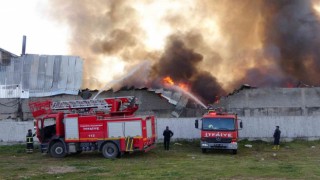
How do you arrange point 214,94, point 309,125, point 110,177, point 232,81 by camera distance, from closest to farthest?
point 110,177 → point 309,125 → point 214,94 → point 232,81

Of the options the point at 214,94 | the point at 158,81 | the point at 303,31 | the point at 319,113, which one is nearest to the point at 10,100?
the point at 158,81

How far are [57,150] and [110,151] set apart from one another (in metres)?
2.78

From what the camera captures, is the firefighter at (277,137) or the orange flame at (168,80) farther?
the orange flame at (168,80)

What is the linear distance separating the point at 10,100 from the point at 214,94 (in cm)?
1554

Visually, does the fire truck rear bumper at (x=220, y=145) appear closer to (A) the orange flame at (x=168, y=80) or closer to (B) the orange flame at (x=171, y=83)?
(B) the orange flame at (x=171, y=83)

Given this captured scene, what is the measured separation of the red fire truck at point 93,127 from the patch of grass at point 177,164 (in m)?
0.61

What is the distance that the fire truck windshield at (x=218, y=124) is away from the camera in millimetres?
22812

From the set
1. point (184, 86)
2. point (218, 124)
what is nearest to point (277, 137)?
point (218, 124)

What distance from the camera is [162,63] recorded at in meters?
38.0

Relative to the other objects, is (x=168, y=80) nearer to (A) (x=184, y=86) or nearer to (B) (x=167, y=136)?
(A) (x=184, y=86)

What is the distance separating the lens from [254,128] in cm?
2728

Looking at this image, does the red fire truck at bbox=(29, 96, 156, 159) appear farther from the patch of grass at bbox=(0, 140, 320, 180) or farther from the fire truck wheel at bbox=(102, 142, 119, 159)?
the patch of grass at bbox=(0, 140, 320, 180)

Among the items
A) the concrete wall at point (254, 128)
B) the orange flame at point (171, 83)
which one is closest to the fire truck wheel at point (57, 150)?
the concrete wall at point (254, 128)

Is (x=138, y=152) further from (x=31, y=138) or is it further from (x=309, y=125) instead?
(x=309, y=125)
